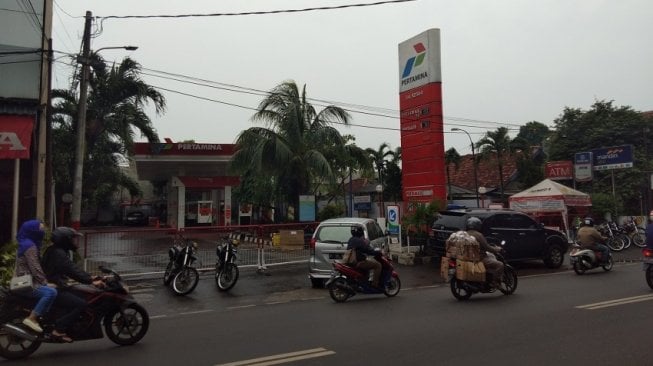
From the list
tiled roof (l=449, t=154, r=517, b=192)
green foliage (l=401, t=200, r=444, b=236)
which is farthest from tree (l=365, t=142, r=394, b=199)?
green foliage (l=401, t=200, r=444, b=236)

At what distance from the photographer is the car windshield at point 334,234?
12.0 m

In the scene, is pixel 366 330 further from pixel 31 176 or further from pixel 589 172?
pixel 589 172

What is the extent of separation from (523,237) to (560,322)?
7986 mm

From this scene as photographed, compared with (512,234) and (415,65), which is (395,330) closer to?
(512,234)

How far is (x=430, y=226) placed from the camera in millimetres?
16750

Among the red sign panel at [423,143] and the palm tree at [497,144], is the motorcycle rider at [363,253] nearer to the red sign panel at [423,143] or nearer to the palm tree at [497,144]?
the red sign panel at [423,143]

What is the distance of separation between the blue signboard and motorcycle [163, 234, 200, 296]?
22.4 m

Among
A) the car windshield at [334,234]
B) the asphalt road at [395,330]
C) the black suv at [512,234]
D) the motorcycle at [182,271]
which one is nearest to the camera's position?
the asphalt road at [395,330]

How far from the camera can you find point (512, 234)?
1497 centimetres

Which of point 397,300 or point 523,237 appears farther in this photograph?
point 523,237

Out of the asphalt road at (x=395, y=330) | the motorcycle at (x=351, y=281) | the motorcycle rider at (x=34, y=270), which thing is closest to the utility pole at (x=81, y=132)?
the asphalt road at (x=395, y=330)

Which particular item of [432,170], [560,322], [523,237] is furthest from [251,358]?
[432,170]

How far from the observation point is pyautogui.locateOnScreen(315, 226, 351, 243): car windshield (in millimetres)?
12023

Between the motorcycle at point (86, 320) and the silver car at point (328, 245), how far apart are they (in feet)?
18.3
